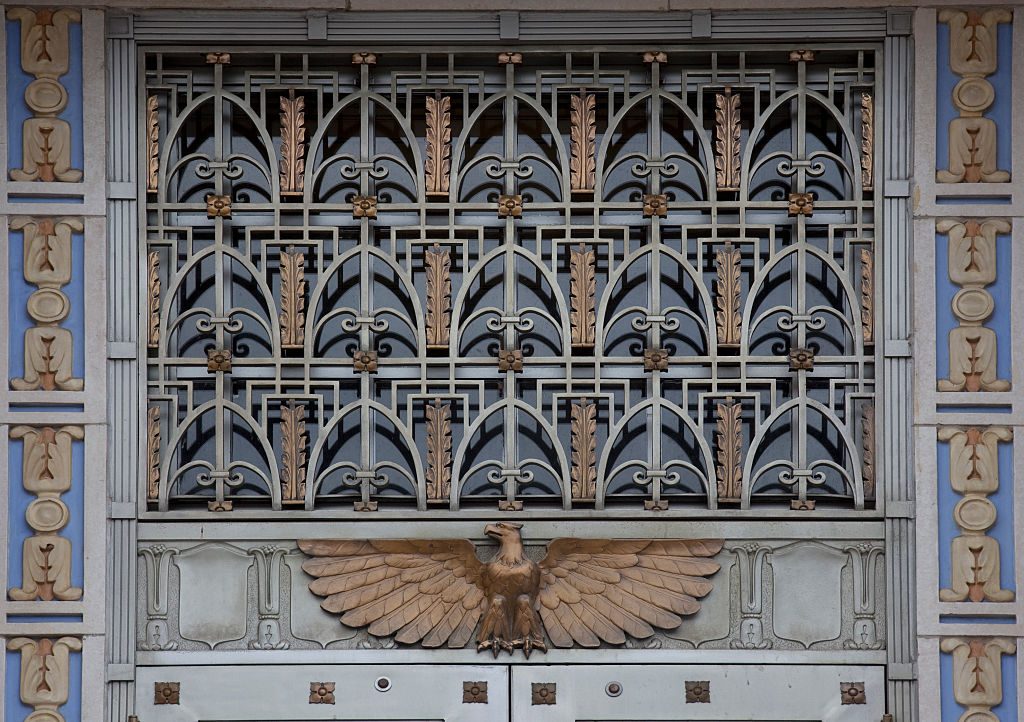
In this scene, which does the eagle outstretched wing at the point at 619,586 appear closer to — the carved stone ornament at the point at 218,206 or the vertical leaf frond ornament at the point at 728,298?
the vertical leaf frond ornament at the point at 728,298

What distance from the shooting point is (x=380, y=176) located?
264 inches

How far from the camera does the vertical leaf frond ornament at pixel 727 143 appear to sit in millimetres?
6672

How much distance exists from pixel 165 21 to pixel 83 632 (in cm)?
295

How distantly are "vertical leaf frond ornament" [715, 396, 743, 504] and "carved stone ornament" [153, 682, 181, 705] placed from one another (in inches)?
108

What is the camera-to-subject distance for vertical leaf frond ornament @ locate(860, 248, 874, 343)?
658 centimetres

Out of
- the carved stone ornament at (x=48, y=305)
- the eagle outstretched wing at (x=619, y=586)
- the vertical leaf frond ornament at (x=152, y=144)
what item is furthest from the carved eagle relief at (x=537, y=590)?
the vertical leaf frond ornament at (x=152, y=144)

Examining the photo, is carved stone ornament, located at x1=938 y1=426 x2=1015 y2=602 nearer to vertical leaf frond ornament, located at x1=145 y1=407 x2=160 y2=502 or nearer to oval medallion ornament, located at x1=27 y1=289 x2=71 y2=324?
vertical leaf frond ornament, located at x1=145 y1=407 x2=160 y2=502

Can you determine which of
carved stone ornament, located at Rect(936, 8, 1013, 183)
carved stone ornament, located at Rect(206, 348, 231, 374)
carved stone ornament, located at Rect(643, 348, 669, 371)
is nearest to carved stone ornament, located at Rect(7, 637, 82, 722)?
carved stone ornament, located at Rect(206, 348, 231, 374)

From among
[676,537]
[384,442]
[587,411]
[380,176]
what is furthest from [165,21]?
[676,537]

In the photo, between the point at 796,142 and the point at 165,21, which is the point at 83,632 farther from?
the point at 796,142

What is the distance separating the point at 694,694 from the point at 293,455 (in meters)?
2.23

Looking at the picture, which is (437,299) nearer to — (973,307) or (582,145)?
(582,145)

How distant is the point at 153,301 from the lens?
21.6 feet

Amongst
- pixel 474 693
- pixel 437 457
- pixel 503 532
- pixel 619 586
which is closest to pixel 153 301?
pixel 437 457
